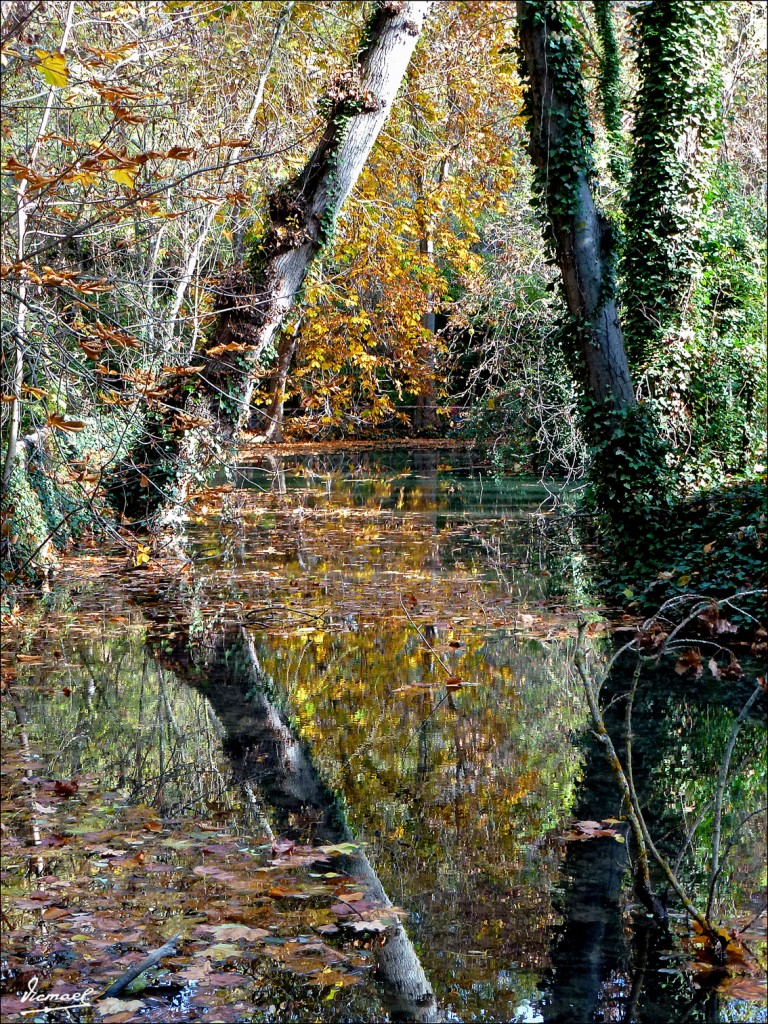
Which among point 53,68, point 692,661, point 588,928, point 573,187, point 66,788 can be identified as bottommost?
point 588,928

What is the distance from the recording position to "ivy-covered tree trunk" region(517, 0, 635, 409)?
10.9 meters

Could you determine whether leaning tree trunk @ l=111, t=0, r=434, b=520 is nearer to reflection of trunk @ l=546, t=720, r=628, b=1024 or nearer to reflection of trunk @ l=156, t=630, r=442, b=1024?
reflection of trunk @ l=156, t=630, r=442, b=1024

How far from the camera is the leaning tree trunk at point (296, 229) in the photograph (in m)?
13.4

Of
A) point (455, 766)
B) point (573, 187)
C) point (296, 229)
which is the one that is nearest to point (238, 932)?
point (455, 766)

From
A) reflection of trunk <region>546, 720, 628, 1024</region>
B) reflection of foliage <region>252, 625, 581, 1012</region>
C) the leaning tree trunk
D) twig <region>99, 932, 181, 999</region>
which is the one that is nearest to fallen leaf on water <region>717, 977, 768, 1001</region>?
reflection of trunk <region>546, 720, 628, 1024</region>

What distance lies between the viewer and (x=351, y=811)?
5.38 meters

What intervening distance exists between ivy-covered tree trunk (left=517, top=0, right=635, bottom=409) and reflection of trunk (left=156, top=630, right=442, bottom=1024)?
485 cm

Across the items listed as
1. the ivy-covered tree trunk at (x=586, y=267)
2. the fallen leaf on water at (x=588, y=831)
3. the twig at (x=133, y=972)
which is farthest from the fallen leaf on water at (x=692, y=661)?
the ivy-covered tree trunk at (x=586, y=267)

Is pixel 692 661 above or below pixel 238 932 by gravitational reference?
above

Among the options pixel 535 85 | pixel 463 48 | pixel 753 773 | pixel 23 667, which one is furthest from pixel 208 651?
pixel 463 48

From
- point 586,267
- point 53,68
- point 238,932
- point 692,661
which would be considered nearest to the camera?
point 238,932

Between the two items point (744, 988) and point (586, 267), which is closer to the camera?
point (744, 988)

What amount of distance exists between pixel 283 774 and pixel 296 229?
916 cm

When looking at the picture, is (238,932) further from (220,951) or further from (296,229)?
(296,229)
